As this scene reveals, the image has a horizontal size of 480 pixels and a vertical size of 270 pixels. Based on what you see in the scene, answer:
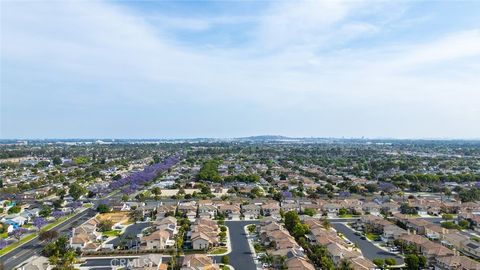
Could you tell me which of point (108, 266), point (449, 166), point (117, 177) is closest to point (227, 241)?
point (108, 266)

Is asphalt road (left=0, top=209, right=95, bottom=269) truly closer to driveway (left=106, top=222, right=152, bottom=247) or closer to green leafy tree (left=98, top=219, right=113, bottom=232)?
green leafy tree (left=98, top=219, right=113, bottom=232)

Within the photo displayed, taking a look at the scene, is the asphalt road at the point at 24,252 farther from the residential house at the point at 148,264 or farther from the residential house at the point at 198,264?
the residential house at the point at 198,264

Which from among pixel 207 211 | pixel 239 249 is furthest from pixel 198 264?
pixel 207 211

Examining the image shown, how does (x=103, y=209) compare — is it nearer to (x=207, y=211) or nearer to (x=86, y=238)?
(x=207, y=211)

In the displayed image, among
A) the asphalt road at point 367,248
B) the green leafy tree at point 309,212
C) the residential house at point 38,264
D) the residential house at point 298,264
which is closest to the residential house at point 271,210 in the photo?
the green leafy tree at point 309,212

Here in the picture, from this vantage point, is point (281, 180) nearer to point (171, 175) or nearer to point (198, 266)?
point (171, 175)

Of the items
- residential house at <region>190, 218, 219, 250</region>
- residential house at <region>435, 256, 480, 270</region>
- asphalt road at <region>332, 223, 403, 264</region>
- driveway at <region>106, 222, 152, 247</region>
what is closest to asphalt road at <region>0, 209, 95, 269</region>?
driveway at <region>106, 222, 152, 247</region>
